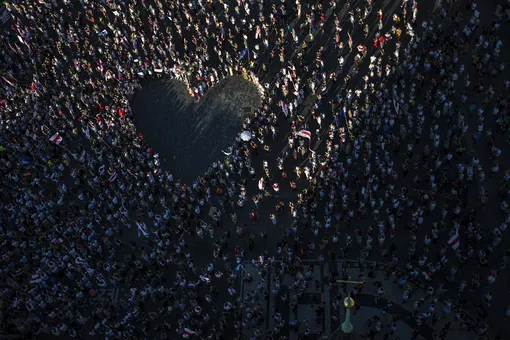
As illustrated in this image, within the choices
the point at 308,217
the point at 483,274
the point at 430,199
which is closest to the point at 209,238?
the point at 308,217

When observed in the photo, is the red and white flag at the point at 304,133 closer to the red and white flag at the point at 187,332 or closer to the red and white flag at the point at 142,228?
the red and white flag at the point at 142,228

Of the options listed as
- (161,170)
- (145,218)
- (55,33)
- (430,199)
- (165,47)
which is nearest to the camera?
(430,199)

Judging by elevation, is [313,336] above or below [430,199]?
below

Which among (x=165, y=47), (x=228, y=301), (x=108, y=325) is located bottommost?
(x=108, y=325)

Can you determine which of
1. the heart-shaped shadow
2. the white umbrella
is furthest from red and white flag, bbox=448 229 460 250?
the heart-shaped shadow

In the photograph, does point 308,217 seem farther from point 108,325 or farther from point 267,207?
point 108,325

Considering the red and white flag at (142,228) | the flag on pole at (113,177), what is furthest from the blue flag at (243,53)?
the red and white flag at (142,228)

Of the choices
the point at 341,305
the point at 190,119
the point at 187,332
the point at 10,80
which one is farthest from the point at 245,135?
the point at 10,80
